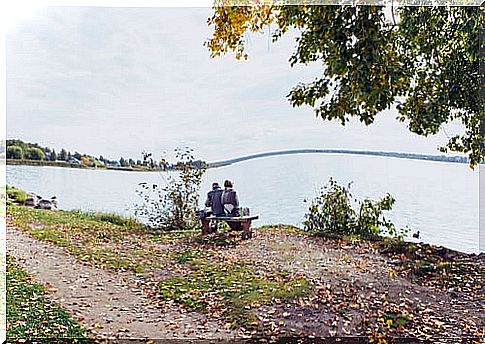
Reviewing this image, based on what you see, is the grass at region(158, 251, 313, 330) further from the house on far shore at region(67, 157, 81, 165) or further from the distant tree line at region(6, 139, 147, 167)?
the house on far shore at region(67, 157, 81, 165)

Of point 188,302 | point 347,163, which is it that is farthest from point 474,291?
point 188,302

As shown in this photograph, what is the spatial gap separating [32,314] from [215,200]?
1369mm

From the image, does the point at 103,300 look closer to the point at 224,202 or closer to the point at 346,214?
the point at 224,202

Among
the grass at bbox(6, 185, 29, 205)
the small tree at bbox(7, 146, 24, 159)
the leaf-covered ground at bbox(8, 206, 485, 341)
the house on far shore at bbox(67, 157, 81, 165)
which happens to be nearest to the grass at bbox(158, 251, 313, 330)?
the leaf-covered ground at bbox(8, 206, 485, 341)

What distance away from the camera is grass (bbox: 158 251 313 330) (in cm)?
Answer: 363

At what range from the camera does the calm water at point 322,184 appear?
3873mm

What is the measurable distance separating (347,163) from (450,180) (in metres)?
0.70

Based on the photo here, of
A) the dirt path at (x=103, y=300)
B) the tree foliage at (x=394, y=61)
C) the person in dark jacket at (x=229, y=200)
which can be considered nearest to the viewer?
the dirt path at (x=103, y=300)

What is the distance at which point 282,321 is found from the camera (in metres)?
3.55

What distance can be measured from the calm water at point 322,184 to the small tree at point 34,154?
0.12 meters

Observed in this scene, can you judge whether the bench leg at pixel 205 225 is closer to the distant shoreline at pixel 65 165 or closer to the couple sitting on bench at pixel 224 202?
the couple sitting on bench at pixel 224 202

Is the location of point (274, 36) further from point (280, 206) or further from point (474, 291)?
point (474, 291)

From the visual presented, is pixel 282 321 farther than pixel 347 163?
No

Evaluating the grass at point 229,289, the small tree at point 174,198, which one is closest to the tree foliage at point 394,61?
the small tree at point 174,198
